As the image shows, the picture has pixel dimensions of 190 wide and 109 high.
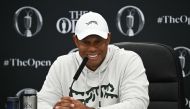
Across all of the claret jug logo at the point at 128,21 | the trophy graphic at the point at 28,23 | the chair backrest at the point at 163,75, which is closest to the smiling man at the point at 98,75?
the chair backrest at the point at 163,75

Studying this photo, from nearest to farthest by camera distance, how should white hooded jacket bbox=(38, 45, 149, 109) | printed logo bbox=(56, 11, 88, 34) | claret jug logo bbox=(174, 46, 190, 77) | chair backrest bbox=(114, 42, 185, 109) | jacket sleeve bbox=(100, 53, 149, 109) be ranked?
1. jacket sleeve bbox=(100, 53, 149, 109)
2. white hooded jacket bbox=(38, 45, 149, 109)
3. chair backrest bbox=(114, 42, 185, 109)
4. claret jug logo bbox=(174, 46, 190, 77)
5. printed logo bbox=(56, 11, 88, 34)

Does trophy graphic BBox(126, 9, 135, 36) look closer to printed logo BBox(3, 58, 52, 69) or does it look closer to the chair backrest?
printed logo BBox(3, 58, 52, 69)

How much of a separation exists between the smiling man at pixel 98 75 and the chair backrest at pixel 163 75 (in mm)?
102

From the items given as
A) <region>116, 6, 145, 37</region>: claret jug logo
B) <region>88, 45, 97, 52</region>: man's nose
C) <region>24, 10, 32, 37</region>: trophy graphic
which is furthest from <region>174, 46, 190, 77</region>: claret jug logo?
<region>88, 45, 97, 52</region>: man's nose

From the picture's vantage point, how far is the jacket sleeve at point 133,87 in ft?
7.35

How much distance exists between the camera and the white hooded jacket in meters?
2.34

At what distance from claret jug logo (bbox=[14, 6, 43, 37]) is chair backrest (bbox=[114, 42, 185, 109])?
1708 millimetres

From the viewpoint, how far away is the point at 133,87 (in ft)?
7.66

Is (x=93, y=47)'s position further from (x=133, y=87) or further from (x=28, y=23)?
(x=28, y=23)

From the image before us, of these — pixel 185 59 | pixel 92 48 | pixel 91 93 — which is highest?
pixel 92 48

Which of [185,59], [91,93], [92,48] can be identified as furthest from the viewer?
[185,59]

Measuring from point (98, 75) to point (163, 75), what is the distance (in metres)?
0.37

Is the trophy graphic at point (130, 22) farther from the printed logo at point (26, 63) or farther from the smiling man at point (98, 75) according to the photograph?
the smiling man at point (98, 75)

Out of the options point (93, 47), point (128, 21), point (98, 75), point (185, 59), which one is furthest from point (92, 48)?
point (185, 59)
